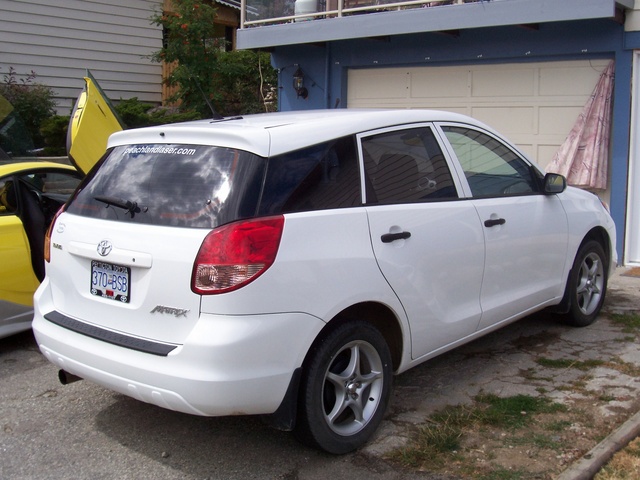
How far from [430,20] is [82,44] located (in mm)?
8738

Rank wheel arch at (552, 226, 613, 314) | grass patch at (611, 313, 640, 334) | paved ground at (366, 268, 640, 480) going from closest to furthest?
1. paved ground at (366, 268, 640, 480)
2. wheel arch at (552, 226, 613, 314)
3. grass patch at (611, 313, 640, 334)

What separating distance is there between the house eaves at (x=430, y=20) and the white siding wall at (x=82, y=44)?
213 inches

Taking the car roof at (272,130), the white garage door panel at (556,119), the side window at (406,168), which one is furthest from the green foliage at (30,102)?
the side window at (406,168)

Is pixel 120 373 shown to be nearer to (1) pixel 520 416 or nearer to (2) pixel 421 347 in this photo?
(2) pixel 421 347

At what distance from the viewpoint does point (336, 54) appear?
1090 cm

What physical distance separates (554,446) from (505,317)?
4.01 ft

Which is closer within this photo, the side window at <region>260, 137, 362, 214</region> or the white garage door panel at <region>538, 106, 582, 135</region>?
the side window at <region>260, 137, 362, 214</region>

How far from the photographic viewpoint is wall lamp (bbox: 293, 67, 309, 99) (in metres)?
11.2

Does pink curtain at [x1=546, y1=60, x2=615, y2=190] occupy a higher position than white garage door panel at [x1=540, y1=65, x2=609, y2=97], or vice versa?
white garage door panel at [x1=540, y1=65, x2=609, y2=97]

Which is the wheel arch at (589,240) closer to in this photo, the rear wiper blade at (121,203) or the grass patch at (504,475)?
the grass patch at (504,475)

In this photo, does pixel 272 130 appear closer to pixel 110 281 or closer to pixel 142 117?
pixel 110 281

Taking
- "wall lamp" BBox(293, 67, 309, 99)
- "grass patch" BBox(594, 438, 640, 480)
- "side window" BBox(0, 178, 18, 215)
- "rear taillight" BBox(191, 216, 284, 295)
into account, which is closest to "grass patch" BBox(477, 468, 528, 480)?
"grass patch" BBox(594, 438, 640, 480)

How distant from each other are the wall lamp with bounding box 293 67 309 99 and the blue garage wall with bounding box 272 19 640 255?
0.08m

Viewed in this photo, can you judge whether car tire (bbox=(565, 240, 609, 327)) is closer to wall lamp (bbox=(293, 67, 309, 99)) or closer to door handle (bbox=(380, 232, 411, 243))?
door handle (bbox=(380, 232, 411, 243))
